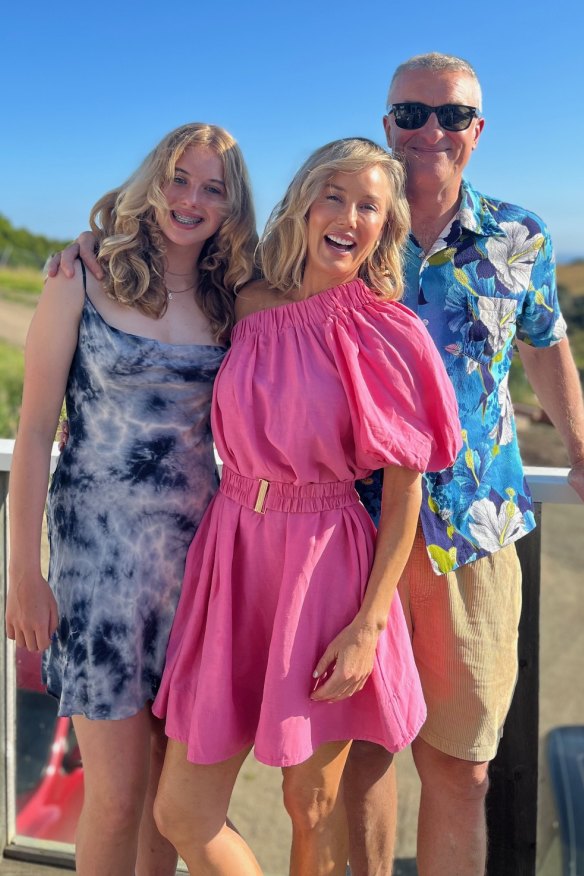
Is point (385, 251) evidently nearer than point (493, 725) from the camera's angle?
Yes

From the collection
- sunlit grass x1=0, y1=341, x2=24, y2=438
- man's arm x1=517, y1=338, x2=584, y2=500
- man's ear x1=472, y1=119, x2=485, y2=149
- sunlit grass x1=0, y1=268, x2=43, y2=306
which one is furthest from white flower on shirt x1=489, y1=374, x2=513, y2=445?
sunlit grass x1=0, y1=268, x2=43, y2=306

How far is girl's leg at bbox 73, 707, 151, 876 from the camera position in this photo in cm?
178

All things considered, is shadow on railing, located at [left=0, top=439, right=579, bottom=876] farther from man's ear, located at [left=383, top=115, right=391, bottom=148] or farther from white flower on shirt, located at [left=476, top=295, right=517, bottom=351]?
man's ear, located at [left=383, top=115, right=391, bottom=148]

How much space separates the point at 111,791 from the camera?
178 centimetres

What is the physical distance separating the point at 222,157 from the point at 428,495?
0.89 metres

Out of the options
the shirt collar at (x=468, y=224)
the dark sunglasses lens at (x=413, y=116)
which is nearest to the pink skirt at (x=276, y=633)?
the shirt collar at (x=468, y=224)

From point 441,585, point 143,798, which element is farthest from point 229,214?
point 143,798

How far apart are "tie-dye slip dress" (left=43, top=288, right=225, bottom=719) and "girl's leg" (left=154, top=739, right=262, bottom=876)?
0.17 metres

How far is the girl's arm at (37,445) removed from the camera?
1762 millimetres

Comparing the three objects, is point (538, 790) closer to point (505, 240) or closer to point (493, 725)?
point (493, 725)

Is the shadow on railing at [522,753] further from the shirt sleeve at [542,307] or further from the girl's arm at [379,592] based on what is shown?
the girl's arm at [379,592]

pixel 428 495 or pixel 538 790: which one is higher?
pixel 428 495

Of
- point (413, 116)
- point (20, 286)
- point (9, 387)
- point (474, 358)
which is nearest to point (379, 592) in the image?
point (474, 358)

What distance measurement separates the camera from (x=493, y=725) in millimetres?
2004
